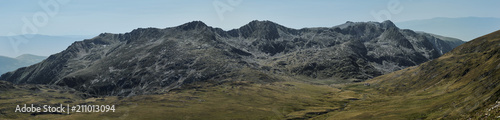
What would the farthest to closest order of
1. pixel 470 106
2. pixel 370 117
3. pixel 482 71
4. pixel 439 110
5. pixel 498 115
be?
pixel 482 71 < pixel 370 117 < pixel 439 110 < pixel 470 106 < pixel 498 115

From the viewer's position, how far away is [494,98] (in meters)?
90.1

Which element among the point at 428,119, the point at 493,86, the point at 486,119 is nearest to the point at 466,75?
the point at 493,86

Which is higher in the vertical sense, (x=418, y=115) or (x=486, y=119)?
(x=486, y=119)

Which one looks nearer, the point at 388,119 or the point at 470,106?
the point at 470,106

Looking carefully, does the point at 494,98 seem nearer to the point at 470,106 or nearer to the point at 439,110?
the point at 470,106

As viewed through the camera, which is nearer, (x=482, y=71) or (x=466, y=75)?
(x=482, y=71)

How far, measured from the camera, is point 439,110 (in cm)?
12262

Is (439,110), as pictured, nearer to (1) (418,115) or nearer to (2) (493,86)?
(1) (418,115)

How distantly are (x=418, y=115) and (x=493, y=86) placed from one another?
27.1 metres

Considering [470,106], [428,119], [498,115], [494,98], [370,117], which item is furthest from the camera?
[370,117]

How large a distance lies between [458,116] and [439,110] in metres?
30.3

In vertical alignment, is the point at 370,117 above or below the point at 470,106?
below

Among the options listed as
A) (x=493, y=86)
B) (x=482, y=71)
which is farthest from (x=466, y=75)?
(x=493, y=86)

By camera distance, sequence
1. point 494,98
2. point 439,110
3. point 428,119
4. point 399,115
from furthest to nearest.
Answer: point 399,115 → point 439,110 → point 428,119 → point 494,98
